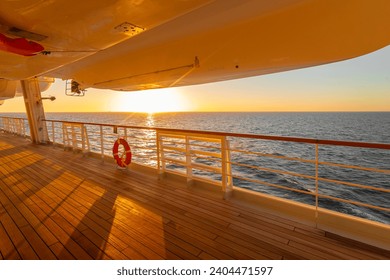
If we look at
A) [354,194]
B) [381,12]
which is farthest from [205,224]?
[354,194]

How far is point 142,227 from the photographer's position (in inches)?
71.6

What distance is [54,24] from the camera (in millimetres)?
1371

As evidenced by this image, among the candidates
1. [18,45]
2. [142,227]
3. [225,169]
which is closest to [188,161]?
[225,169]

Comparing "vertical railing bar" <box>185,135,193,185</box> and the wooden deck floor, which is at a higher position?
"vertical railing bar" <box>185,135,193,185</box>

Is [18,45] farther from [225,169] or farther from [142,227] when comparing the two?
[225,169]

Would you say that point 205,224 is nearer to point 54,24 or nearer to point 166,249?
point 166,249

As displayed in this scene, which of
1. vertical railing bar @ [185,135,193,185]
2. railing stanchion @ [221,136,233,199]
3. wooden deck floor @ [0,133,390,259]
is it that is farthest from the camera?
vertical railing bar @ [185,135,193,185]

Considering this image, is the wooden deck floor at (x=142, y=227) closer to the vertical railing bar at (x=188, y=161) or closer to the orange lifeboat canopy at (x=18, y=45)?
the vertical railing bar at (x=188, y=161)

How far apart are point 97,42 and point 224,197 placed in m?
1.79

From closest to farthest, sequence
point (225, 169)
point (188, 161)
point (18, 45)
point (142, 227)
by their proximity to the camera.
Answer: point (18, 45) → point (142, 227) → point (225, 169) → point (188, 161)

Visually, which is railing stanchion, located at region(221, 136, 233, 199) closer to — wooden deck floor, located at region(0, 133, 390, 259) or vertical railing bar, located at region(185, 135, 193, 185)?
wooden deck floor, located at region(0, 133, 390, 259)

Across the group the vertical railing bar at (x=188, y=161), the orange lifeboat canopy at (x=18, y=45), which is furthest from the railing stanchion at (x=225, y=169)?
the orange lifeboat canopy at (x=18, y=45)

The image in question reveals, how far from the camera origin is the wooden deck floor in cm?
149

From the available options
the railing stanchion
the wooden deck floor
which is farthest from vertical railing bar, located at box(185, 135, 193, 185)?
the railing stanchion
